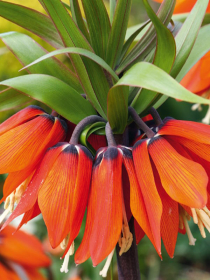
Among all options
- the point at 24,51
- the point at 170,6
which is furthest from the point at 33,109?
the point at 170,6

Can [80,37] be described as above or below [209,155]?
above

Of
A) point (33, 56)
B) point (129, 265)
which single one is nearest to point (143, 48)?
point (33, 56)

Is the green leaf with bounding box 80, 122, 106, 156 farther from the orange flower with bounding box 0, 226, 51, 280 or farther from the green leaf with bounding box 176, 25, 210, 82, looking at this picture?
the orange flower with bounding box 0, 226, 51, 280

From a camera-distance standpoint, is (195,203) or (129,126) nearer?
(195,203)

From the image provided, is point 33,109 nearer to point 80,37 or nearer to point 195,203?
point 80,37

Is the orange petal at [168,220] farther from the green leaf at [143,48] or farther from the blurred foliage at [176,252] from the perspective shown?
the blurred foliage at [176,252]

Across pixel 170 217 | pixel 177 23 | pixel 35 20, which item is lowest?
pixel 170 217

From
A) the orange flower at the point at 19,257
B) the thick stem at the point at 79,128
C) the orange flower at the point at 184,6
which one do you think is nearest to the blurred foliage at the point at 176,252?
the orange flower at the point at 19,257
